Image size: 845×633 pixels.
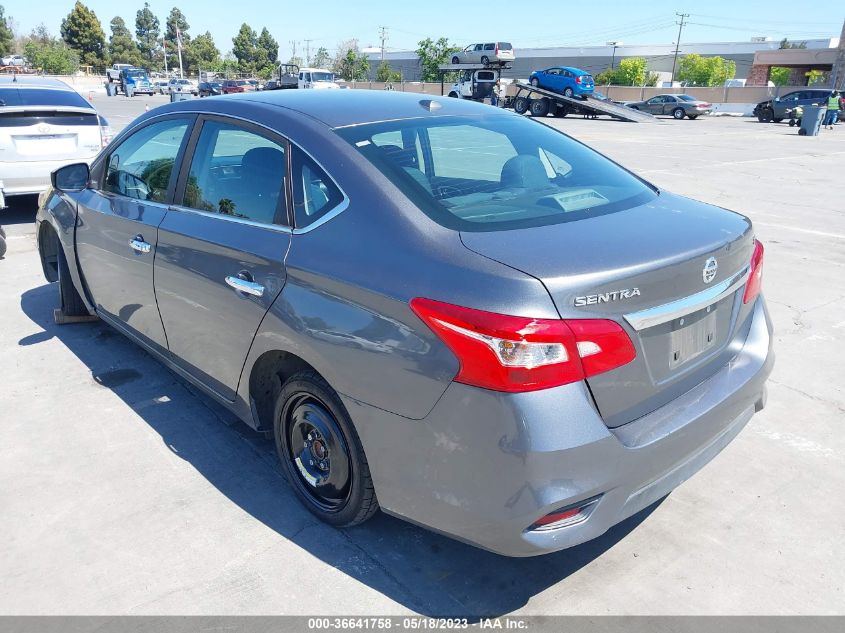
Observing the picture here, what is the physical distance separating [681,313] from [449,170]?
4.60 feet

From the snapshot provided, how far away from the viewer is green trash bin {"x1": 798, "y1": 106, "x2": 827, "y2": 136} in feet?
84.2

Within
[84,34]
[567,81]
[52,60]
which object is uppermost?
[84,34]

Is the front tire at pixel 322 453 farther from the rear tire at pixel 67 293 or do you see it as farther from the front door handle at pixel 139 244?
the rear tire at pixel 67 293

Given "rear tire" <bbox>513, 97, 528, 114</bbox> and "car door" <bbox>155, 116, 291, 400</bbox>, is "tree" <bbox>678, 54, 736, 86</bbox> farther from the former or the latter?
"car door" <bbox>155, 116, 291, 400</bbox>

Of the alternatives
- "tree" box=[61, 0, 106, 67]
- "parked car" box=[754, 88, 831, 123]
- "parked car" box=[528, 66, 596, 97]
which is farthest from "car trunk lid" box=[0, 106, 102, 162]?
"tree" box=[61, 0, 106, 67]

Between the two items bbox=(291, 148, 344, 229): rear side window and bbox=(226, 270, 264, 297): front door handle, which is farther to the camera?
bbox=(226, 270, 264, 297): front door handle

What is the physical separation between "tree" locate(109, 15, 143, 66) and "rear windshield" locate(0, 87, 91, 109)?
107m

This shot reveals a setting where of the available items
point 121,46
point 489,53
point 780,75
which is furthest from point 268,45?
point 489,53

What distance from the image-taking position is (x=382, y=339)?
2350 millimetres

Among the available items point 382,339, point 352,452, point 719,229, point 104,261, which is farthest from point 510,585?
point 104,261

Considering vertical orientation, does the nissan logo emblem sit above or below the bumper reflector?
above

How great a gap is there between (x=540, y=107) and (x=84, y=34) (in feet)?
274

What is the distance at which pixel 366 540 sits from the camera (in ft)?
9.58

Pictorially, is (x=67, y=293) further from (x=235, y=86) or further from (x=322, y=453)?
(x=235, y=86)
